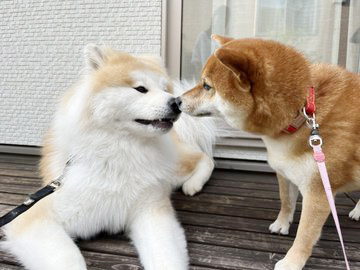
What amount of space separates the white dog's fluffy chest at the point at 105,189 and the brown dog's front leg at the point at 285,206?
0.59 metres

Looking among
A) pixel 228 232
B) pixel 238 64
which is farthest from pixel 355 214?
pixel 238 64

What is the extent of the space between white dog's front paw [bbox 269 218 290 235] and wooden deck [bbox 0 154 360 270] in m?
0.03

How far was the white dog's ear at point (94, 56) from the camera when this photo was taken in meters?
1.36

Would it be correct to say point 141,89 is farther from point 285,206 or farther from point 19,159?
point 19,159

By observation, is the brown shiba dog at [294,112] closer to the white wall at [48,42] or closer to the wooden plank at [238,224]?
the wooden plank at [238,224]

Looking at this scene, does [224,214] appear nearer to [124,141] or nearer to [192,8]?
[124,141]

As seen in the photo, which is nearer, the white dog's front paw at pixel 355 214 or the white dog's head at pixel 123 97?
the white dog's head at pixel 123 97

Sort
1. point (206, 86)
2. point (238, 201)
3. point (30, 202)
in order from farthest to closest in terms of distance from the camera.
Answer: point (238, 201) → point (206, 86) → point (30, 202)

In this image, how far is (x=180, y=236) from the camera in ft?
4.34

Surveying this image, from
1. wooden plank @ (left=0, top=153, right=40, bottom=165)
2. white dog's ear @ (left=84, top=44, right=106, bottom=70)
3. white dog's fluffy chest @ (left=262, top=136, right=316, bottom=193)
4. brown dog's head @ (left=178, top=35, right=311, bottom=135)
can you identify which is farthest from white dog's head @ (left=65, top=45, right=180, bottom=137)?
wooden plank @ (left=0, top=153, right=40, bottom=165)

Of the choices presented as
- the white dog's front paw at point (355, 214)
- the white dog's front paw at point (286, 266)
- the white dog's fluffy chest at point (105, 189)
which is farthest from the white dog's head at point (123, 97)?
the white dog's front paw at point (355, 214)

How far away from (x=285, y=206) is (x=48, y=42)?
2.24 meters

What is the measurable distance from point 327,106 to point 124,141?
816 mm

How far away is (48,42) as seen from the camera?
2.63 meters
